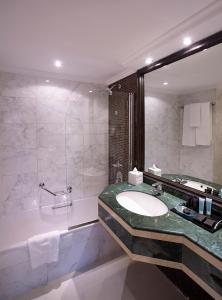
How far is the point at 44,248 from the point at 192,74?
83.6 inches

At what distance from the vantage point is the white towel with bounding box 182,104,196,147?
168cm

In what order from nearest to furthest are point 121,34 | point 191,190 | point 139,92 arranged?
point 121,34, point 191,190, point 139,92

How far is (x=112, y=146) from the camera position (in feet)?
9.48

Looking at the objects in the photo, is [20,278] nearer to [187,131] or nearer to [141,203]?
[141,203]

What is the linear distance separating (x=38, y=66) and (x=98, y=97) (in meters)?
0.96

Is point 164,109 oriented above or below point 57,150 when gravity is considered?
above

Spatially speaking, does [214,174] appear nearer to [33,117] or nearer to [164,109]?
[164,109]

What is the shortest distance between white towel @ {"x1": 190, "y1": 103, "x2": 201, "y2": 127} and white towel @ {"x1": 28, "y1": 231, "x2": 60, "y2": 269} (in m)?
1.69

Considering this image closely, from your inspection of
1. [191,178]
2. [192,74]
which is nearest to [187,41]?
[192,74]

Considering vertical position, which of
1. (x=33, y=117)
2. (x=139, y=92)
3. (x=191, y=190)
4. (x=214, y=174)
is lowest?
(x=191, y=190)

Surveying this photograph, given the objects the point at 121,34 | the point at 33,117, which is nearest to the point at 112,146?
the point at 33,117

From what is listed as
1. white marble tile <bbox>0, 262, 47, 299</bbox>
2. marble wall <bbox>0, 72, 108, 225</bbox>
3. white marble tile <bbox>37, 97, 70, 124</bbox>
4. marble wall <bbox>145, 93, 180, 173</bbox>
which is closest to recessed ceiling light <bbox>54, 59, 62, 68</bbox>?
marble wall <bbox>0, 72, 108, 225</bbox>

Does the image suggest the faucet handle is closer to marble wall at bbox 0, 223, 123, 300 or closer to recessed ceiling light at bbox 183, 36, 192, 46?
marble wall at bbox 0, 223, 123, 300

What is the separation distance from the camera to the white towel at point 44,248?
174 centimetres
